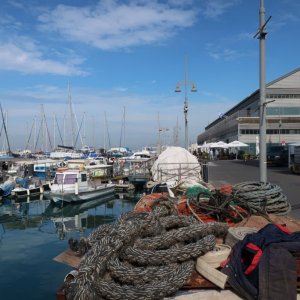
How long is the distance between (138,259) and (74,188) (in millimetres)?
25965

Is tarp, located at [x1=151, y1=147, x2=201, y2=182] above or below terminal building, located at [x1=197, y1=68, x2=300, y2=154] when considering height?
below

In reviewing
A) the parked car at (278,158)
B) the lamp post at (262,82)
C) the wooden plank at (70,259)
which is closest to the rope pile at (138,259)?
the wooden plank at (70,259)

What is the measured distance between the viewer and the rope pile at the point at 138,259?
13.5 ft

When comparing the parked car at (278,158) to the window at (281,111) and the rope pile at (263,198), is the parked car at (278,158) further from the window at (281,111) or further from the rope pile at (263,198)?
the rope pile at (263,198)

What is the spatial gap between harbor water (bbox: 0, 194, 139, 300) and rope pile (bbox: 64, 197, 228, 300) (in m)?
6.59

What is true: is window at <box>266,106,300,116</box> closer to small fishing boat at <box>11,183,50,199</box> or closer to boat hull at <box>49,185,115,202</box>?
boat hull at <box>49,185,115,202</box>

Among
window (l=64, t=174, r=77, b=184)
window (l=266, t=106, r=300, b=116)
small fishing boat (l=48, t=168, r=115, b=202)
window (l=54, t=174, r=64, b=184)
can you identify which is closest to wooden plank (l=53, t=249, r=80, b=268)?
small fishing boat (l=48, t=168, r=115, b=202)

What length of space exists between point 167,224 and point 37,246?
41.5ft

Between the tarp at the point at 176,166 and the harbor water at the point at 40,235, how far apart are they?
3648 millimetres

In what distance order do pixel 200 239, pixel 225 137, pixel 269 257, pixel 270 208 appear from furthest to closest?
1. pixel 225 137
2. pixel 270 208
3. pixel 200 239
4. pixel 269 257

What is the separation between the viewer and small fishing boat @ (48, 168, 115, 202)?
2909 centimetres

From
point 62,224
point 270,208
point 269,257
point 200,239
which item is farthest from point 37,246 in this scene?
point 269,257

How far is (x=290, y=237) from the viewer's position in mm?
4777

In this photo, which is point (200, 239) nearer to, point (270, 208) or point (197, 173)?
point (270, 208)
